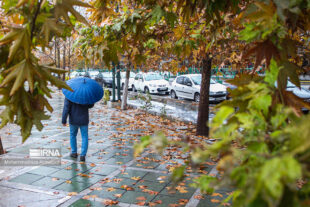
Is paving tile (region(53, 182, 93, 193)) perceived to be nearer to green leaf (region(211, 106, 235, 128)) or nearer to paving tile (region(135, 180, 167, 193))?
paving tile (region(135, 180, 167, 193))

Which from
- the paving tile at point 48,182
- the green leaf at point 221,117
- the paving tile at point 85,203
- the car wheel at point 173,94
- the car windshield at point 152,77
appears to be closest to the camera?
the green leaf at point 221,117

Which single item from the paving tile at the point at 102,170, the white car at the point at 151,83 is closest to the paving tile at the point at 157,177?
the paving tile at the point at 102,170

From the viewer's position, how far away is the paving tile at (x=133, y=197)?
13.5ft

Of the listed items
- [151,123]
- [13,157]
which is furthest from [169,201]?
[151,123]

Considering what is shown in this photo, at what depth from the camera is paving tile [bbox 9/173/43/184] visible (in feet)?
15.6

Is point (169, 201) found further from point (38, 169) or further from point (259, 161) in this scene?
point (259, 161)

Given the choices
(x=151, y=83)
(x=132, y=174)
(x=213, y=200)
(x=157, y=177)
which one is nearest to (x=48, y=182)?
(x=132, y=174)

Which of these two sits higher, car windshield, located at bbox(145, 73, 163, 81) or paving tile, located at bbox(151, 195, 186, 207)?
car windshield, located at bbox(145, 73, 163, 81)

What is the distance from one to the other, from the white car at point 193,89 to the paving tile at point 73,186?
13.2 metres

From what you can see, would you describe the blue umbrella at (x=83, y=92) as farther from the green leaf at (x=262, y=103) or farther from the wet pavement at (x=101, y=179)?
the green leaf at (x=262, y=103)

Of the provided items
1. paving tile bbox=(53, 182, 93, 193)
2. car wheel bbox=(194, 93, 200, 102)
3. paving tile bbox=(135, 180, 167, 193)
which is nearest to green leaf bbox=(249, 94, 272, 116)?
paving tile bbox=(135, 180, 167, 193)

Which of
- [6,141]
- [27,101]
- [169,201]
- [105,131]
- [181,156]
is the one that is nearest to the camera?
[27,101]

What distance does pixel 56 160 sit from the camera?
5.87 metres

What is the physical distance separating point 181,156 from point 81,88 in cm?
271
